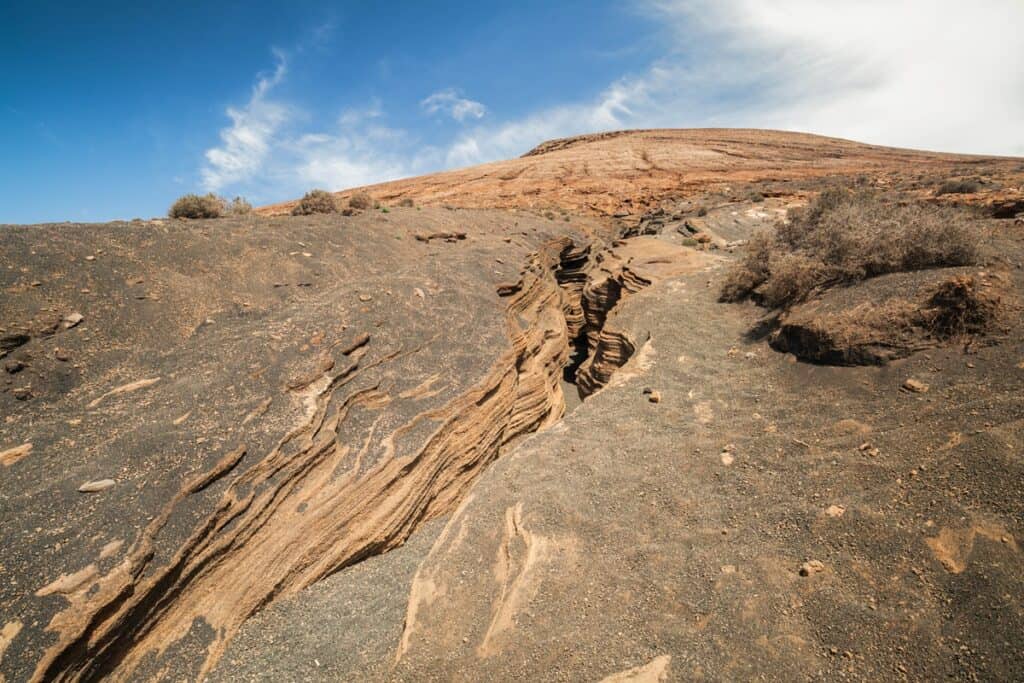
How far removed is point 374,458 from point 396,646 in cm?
200

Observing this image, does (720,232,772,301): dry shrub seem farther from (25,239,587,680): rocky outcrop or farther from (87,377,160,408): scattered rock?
(87,377,160,408): scattered rock

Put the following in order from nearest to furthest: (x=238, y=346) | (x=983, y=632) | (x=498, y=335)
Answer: (x=983, y=632)
(x=238, y=346)
(x=498, y=335)

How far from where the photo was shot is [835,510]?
3771mm

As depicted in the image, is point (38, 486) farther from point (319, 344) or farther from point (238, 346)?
point (319, 344)

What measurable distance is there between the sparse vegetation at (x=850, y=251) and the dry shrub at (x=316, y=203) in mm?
12242

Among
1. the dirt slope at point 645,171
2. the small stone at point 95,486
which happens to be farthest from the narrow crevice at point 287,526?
the dirt slope at point 645,171

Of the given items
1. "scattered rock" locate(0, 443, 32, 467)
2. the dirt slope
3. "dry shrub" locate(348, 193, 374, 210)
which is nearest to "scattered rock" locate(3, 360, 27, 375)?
"scattered rock" locate(0, 443, 32, 467)

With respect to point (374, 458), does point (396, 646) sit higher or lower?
lower

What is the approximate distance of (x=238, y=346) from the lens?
5941 mm

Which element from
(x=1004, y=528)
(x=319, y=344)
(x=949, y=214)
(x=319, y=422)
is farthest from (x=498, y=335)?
(x=949, y=214)

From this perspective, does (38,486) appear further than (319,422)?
No

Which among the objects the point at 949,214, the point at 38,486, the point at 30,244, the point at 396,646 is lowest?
the point at 396,646

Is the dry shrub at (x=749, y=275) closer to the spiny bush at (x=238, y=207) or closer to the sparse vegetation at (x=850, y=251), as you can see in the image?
the sparse vegetation at (x=850, y=251)

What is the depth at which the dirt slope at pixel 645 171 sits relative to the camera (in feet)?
87.8
